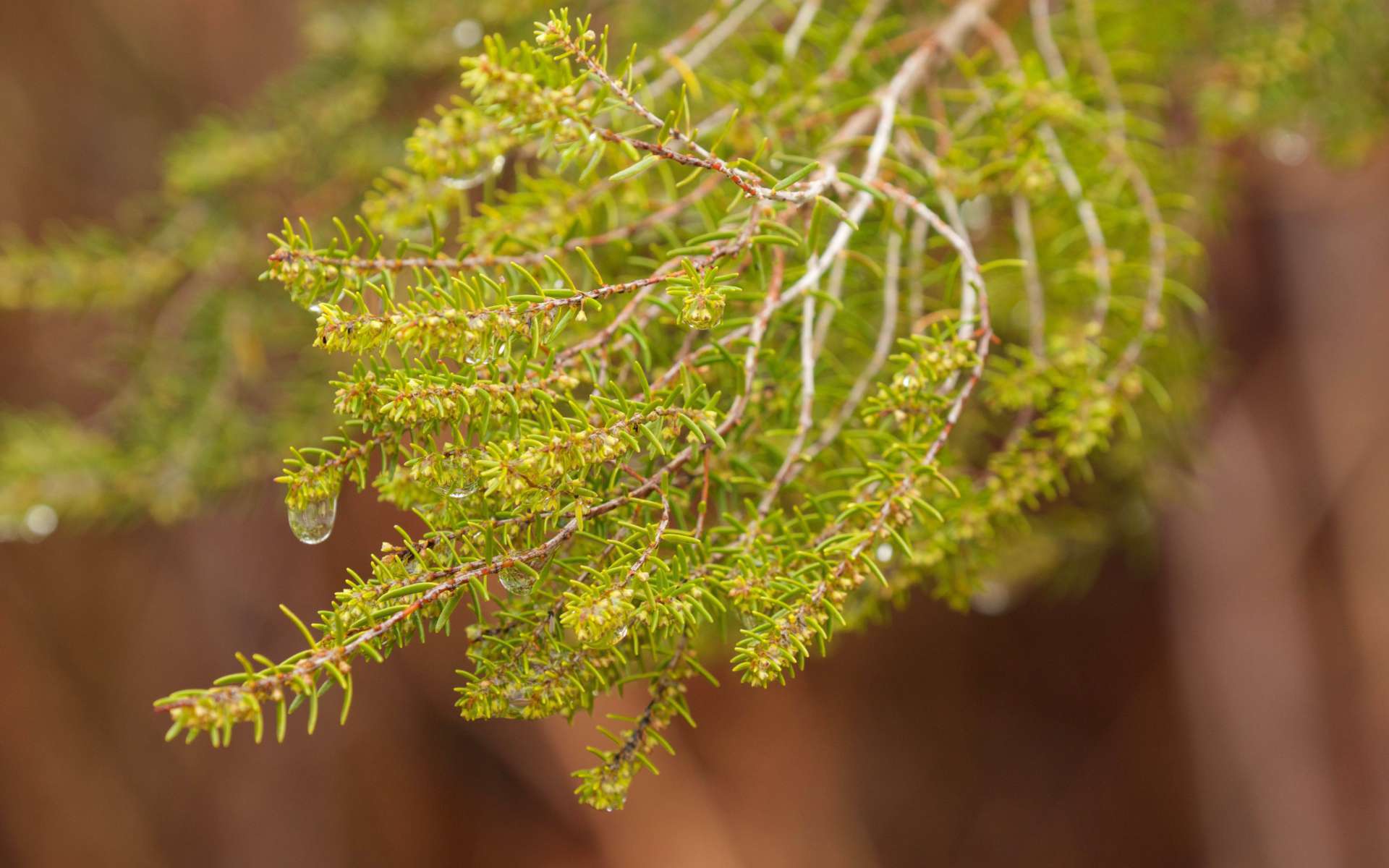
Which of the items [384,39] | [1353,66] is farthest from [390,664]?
[1353,66]

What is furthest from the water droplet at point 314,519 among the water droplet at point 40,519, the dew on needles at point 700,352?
the water droplet at point 40,519

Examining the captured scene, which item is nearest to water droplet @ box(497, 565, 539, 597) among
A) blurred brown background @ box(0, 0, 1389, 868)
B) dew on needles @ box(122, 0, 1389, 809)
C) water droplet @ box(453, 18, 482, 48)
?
dew on needles @ box(122, 0, 1389, 809)

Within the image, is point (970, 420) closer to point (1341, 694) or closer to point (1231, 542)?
point (1231, 542)

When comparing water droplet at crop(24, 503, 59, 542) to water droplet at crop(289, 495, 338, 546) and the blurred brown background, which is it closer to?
water droplet at crop(289, 495, 338, 546)

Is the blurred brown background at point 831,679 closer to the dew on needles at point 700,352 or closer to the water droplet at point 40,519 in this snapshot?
the water droplet at point 40,519

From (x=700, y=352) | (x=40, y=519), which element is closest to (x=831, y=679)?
(x=40, y=519)

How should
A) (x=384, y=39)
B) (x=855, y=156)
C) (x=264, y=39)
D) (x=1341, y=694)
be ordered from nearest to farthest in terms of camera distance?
(x=855, y=156), (x=384, y=39), (x=1341, y=694), (x=264, y=39)

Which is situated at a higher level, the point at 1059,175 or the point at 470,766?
the point at 1059,175

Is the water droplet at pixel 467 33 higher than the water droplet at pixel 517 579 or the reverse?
higher
